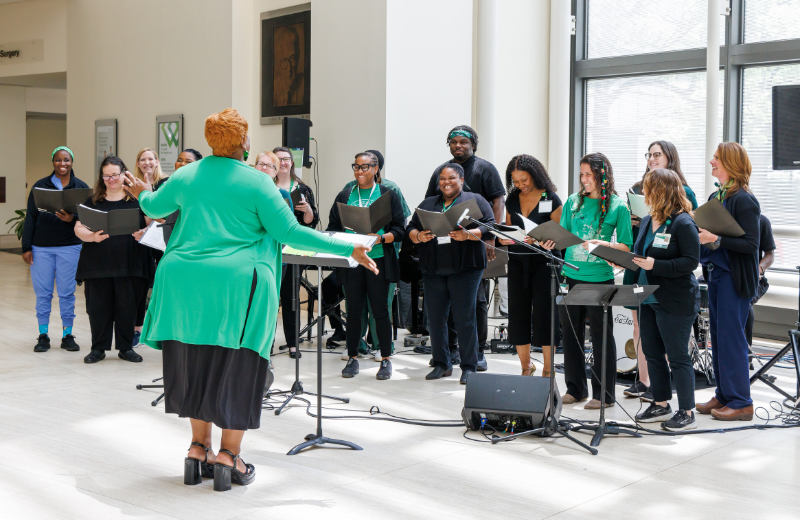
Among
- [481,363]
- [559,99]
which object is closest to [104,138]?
[559,99]

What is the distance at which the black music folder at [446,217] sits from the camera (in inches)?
191

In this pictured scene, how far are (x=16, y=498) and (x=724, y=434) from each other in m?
3.42

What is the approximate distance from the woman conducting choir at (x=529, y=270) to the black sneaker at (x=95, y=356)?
122 inches

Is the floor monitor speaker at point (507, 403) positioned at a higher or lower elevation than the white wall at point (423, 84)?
lower

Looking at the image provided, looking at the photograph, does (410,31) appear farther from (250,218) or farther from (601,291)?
(250,218)

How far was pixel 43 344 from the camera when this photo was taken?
6.46 m

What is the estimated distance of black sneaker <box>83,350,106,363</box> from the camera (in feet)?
19.6

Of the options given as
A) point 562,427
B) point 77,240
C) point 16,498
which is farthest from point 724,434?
point 77,240

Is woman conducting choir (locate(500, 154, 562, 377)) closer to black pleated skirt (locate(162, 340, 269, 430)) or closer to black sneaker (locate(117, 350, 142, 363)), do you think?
black pleated skirt (locate(162, 340, 269, 430))

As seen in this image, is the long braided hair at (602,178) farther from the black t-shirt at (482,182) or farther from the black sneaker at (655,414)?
the black t-shirt at (482,182)

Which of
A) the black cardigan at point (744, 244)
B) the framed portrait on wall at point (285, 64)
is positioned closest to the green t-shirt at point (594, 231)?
the black cardigan at point (744, 244)

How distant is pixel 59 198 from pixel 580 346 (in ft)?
12.9

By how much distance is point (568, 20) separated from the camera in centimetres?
870

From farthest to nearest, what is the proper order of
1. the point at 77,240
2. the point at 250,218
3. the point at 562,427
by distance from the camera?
the point at 77,240 → the point at 562,427 → the point at 250,218
